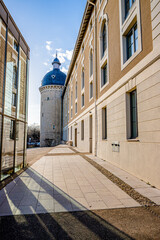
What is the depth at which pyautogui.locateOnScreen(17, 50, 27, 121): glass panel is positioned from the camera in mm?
7109

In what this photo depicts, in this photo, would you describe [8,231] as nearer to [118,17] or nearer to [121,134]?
[121,134]

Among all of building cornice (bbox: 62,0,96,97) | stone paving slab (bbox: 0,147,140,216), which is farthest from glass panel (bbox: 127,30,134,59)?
building cornice (bbox: 62,0,96,97)

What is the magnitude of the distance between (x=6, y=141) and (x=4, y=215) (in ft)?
10.8

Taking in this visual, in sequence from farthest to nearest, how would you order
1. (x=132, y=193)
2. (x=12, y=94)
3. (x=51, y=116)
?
(x=51, y=116) → (x=12, y=94) → (x=132, y=193)

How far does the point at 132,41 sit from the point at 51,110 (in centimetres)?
3474

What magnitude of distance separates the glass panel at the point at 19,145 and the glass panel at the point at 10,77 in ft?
2.78

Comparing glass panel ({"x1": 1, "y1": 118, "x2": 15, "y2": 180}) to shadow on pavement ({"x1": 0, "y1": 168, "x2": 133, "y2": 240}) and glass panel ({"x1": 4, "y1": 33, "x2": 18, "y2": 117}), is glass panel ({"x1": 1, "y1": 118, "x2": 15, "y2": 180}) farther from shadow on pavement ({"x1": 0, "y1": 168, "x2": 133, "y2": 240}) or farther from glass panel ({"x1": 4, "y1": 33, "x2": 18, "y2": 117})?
shadow on pavement ({"x1": 0, "y1": 168, "x2": 133, "y2": 240})

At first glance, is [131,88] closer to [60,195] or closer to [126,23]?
[126,23]

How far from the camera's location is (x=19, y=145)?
720 centimetres

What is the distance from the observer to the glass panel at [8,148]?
213 inches

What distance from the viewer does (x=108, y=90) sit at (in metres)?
9.30

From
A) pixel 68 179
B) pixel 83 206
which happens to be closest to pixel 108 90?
pixel 68 179

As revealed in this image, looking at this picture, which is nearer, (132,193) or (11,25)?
(132,193)

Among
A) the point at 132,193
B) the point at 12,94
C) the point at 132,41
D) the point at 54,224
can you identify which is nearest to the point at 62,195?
the point at 54,224
